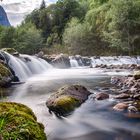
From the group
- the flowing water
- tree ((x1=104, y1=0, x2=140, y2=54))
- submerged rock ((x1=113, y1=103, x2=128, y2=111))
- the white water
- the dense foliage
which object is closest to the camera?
the flowing water

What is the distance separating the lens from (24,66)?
23.7m

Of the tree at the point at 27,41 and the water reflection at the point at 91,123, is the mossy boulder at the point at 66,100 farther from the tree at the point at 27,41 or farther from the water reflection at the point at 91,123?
the tree at the point at 27,41

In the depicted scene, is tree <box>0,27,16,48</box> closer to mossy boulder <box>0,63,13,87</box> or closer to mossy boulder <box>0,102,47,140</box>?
mossy boulder <box>0,63,13,87</box>

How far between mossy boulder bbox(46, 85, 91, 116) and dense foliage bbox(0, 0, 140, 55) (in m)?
27.1

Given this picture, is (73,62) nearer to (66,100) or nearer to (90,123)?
(66,100)

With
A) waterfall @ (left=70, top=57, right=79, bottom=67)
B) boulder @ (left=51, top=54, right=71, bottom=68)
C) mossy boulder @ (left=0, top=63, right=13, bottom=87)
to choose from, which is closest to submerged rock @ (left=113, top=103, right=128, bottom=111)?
mossy boulder @ (left=0, top=63, right=13, bottom=87)

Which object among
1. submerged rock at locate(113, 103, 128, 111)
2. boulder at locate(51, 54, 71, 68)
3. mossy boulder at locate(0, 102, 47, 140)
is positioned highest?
mossy boulder at locate(0, 102, 47, 140)

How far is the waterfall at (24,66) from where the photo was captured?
854 inches

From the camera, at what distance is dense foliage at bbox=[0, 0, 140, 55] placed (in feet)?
126

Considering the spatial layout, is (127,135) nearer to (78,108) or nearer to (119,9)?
(78,108)

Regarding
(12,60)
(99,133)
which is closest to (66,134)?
(99,133)

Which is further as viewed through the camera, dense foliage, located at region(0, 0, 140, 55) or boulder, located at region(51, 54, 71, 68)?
dense foliage, located at region(0, 0, 140, 55)

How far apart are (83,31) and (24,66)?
80.9 feet

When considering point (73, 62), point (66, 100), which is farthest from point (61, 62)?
point (66, 100)
